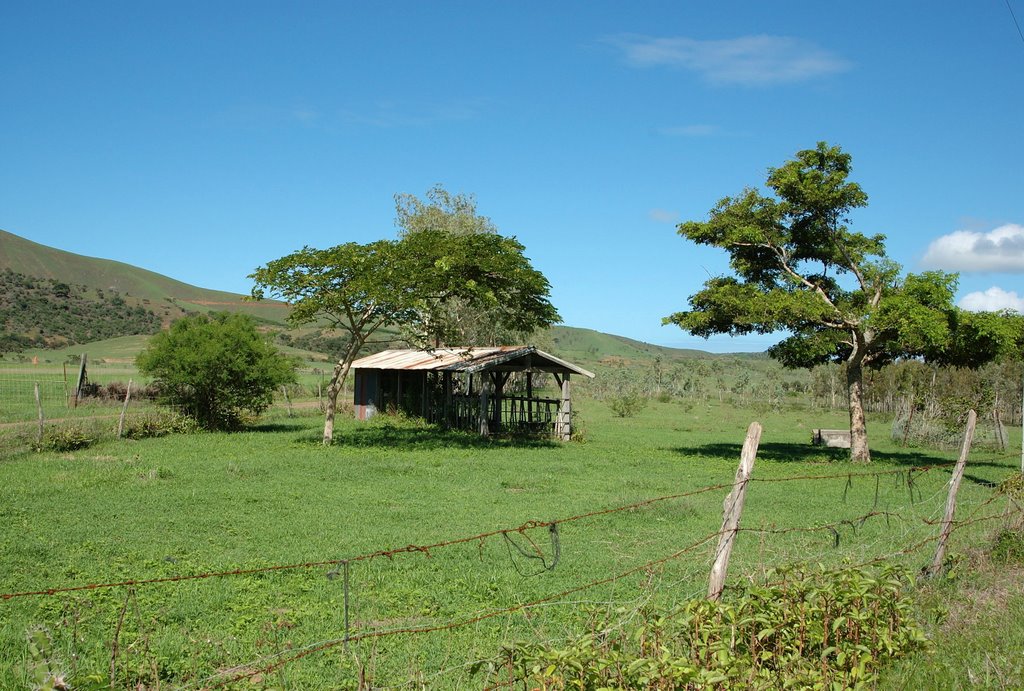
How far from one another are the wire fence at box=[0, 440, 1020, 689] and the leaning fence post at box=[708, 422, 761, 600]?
34 centimetres

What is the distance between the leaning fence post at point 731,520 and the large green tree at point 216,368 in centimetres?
2240

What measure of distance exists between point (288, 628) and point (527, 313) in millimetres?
19943

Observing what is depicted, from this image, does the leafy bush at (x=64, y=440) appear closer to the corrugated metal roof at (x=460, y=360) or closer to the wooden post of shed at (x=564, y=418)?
the corrugated metal roof at (x=460, y=360)

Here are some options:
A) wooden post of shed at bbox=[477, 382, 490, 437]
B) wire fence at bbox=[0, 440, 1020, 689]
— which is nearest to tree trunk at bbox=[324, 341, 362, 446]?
wooden post of shed at bbox=[477, 382, 490, 437]

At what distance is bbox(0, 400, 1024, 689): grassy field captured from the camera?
19.4 ft

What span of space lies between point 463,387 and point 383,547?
80.2 ft

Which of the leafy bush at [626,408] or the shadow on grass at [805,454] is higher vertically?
the leafy bush at [626,408]

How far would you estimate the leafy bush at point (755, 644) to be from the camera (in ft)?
13.1

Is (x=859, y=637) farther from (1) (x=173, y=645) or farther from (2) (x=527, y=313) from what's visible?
(2) (x=527, y=313)

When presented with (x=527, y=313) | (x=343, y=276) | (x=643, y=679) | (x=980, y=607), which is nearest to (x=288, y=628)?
(x=643, y=679)

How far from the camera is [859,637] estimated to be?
16.4 ft

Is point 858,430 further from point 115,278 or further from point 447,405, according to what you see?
point 115,278

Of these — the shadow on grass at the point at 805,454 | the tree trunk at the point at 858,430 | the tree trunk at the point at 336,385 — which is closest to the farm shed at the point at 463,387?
the tree trunk at the point at 336,385

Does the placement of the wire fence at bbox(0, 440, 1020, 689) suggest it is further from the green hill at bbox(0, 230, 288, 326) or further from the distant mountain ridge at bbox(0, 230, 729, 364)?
the green hill at bbox(0, 230, 288, 326)
